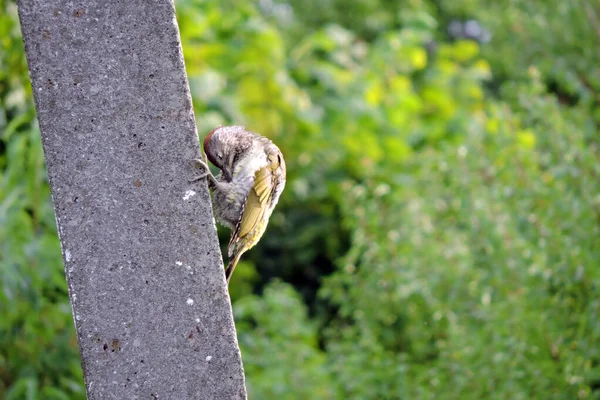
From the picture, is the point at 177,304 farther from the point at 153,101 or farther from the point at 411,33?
the point at 411,33

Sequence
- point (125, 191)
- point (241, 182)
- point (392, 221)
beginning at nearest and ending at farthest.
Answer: point (125, 191)
point (241, 182)
point (392, 221)

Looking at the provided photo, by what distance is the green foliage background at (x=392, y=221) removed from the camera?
4066 mm

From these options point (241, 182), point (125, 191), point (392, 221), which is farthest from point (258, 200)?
point (392, 221)

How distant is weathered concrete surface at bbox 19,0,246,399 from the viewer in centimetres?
213

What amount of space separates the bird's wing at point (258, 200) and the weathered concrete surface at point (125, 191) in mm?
856

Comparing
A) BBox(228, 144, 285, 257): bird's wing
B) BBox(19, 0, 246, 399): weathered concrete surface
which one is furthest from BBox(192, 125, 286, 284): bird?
BBox(19, 0, 246, 399): weathered concrete surface

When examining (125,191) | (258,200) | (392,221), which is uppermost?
(125,191)

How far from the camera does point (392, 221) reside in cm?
554

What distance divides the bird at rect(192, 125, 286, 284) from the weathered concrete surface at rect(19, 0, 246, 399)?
2.58 feet

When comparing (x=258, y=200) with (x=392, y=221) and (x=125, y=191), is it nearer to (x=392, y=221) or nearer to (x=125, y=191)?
(x=125, y=191)

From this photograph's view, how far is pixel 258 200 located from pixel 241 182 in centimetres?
10

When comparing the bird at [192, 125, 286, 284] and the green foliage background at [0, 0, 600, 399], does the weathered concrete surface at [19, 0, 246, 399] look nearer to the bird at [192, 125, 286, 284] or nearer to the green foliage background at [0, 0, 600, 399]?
the bird at [192, 125, 286, 284]

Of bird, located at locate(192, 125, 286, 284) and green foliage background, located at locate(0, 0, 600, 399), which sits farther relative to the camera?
green foliage background, located at locate(0, 0, 600, 399)

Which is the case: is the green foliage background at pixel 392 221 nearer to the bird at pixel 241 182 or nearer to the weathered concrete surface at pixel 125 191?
the bird at pixel 241 182
